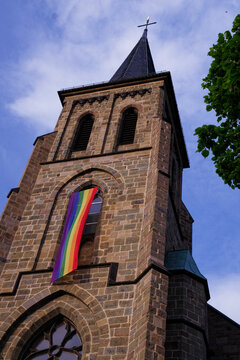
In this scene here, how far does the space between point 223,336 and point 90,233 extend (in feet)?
17.6

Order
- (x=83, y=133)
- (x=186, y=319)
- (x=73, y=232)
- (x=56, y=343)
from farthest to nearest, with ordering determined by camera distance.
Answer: (x=83, y=133), (x=73, y=232), (x=56, y=343), (x=186, y=319)

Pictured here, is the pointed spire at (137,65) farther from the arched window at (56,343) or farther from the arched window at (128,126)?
the arched window at (56,343)

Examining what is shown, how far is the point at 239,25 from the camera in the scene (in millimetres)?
11617

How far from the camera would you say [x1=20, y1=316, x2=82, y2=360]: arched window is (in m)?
13.7

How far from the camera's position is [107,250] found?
16.1m

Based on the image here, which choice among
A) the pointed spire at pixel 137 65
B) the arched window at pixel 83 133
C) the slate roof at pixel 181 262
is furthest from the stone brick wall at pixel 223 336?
the pointed spire at pixel 137 65

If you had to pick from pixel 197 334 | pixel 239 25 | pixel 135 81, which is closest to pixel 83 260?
pixel 197 334

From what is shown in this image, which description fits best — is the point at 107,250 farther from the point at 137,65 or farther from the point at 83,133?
the point at 137,65

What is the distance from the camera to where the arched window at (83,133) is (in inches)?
868

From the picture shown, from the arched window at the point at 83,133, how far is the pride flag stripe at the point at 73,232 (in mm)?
4051

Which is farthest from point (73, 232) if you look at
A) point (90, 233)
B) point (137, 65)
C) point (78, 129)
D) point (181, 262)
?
point (137, 65)

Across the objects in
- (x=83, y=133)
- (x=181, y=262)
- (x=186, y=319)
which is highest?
(x=83, y=133)

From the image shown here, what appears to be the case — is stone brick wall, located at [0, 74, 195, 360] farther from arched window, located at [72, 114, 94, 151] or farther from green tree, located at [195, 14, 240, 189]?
green tree, located at [195, 14, 240, 189]

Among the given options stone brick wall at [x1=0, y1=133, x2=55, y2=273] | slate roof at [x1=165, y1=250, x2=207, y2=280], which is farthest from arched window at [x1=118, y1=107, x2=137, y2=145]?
slate roof at [x1=165, y1=250, x2=207, y2=280]
